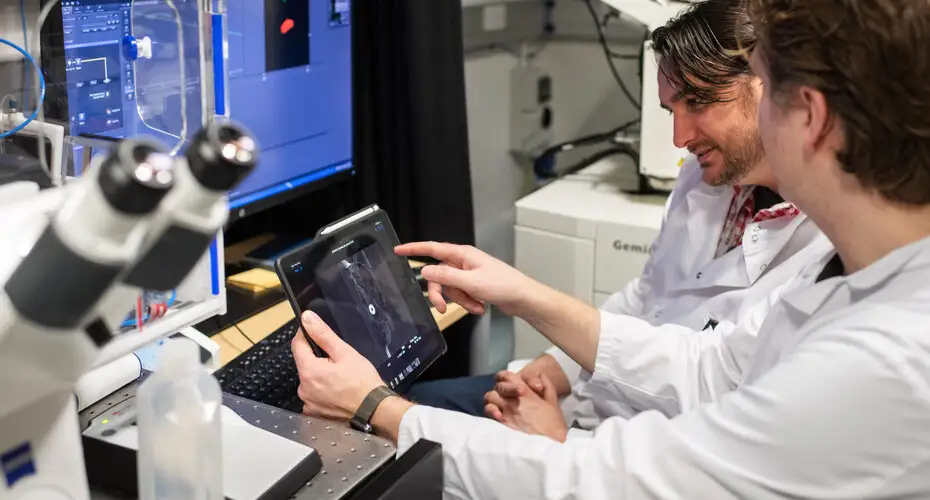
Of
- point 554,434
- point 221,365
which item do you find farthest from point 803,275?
point 221,365

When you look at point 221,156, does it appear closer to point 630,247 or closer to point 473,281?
point 473,281

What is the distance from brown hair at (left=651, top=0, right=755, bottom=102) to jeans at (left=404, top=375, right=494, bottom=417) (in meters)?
0.67

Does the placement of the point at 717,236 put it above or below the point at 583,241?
above

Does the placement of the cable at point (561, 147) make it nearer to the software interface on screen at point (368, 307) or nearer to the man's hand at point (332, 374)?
the software interface on screen at point (368, 307)

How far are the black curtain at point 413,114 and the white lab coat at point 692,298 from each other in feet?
1.52

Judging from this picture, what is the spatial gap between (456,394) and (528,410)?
0.73ft

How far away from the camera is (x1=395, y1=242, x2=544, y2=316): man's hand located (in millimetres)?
1354

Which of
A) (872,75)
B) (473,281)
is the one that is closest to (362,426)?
(473,281)

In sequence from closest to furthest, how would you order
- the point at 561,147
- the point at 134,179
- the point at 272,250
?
the point at 134,179 → the point at 272,250 → the point at 561,147

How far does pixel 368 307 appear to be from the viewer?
1.26 meters

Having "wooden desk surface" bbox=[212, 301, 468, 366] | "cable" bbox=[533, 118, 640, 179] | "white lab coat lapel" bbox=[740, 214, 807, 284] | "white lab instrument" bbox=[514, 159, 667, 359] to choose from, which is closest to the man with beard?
"white lab coat lapel" bbox=[740, 214, 807, 284]

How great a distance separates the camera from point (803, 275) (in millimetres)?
1230

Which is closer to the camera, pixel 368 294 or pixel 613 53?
Result: pixel 368 294

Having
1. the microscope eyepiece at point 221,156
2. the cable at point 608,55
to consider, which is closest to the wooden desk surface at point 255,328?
the microscope eyepiece at point 221,156
